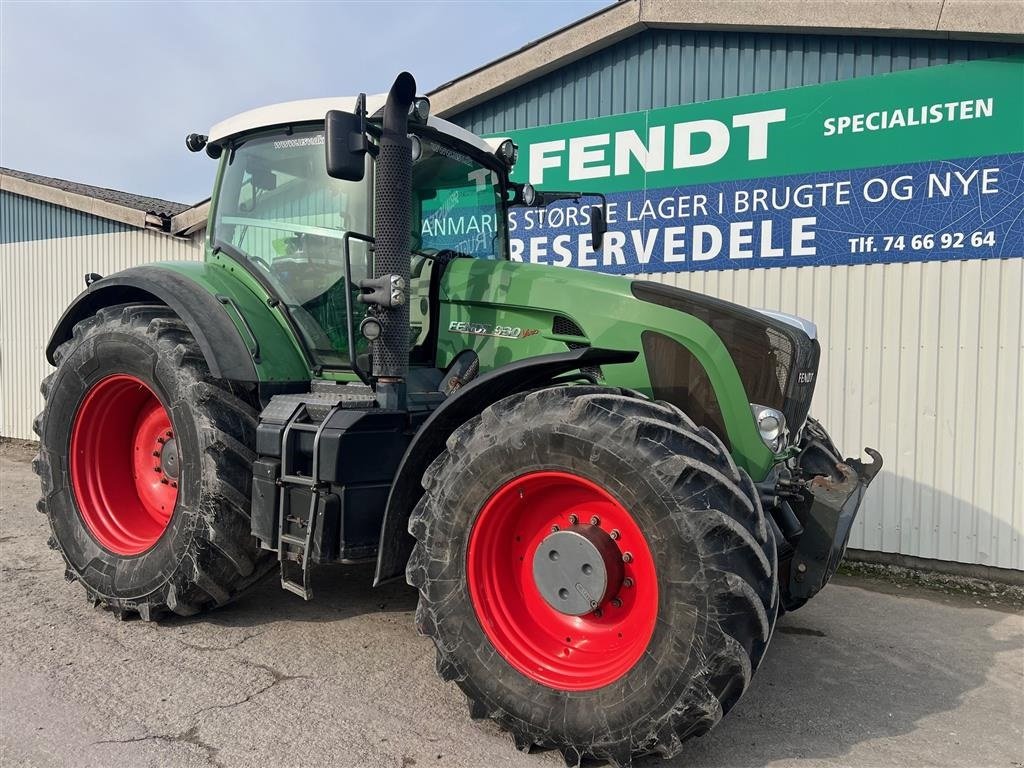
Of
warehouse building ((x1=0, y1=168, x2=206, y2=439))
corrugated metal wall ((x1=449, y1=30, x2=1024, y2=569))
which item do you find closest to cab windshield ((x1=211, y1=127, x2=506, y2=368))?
corrugated metal wall ((x1=449, y1=30, x2=1024, y2=569))

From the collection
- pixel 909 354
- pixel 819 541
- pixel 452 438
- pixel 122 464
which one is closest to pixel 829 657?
pixel 819 541

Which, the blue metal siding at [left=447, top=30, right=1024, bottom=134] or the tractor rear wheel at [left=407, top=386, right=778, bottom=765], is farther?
the blue metal siding at [left=447, top=30, right=1024, bottom=134]

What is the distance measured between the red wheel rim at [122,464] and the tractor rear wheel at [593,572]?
78.3 inches

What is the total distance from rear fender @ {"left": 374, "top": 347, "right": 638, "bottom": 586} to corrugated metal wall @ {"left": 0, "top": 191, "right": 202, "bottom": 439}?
310 inches

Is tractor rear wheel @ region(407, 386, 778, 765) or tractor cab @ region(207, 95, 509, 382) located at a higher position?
tractor cab @ region(207, 95, 509, 382)

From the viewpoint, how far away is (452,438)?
3006 mm

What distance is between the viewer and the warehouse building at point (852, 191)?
17.3 ft

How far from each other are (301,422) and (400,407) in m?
0.47

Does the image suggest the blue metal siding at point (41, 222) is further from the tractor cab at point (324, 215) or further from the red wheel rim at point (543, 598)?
the red wheel rim at point (543, 598)

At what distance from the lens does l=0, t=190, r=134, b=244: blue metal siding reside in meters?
10.0

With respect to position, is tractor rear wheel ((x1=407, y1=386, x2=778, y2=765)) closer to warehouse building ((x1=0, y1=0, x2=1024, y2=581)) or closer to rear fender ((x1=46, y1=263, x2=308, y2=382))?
rear fender ((x1=46, y1=263, x2=308, y2=382))

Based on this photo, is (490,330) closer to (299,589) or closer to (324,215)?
(324,215)

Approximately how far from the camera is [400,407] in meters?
3.39

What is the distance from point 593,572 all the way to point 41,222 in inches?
420
